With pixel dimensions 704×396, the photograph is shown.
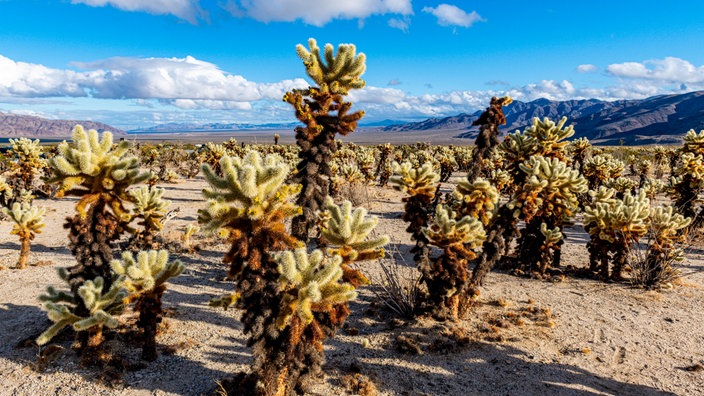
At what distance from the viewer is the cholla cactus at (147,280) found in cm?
399

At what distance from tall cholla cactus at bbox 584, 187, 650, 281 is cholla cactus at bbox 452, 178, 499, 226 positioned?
2.70m

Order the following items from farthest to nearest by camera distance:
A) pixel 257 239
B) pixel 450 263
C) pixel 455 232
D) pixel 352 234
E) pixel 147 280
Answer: pixel 450 263 < pixel 455 232 < pixel 147 280 < pixel 352 234 < pixel 257 239

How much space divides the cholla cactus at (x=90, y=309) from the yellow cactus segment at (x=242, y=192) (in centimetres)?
186

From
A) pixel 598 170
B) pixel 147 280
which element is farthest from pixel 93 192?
pixel 598 170

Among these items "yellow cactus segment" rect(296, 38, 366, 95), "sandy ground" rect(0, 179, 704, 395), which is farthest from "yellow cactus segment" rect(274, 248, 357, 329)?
"yellow cactus segment" rect(296, 38, 366, 95)

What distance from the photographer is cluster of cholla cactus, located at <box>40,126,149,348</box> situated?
4035 mm

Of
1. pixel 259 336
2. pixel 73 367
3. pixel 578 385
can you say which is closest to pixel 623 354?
pixel 578 385

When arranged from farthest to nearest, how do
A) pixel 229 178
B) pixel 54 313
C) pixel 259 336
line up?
pixel 54 313 < pixel 259 336 < pixel 229 178

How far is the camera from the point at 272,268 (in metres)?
3.46

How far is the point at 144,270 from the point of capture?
13.4 feet

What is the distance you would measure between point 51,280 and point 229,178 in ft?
18.6

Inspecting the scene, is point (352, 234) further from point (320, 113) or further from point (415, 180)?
point (320, 113)

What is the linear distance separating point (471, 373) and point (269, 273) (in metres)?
2.65

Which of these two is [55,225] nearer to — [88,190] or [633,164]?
[88,190]
